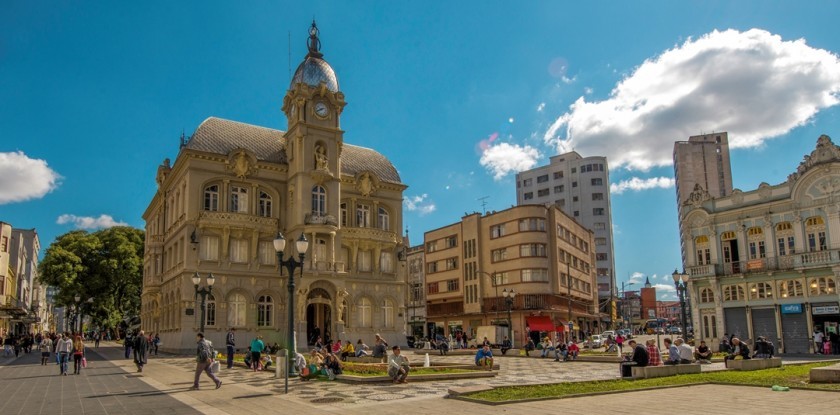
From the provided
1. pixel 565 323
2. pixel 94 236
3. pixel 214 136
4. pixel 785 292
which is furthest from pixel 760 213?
pixel 94 236

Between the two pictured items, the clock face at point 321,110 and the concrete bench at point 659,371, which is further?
the clock face at point 321,110

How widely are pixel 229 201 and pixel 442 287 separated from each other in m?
35.8

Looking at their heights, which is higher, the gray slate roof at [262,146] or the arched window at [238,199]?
the gray slate roof at [262,146]

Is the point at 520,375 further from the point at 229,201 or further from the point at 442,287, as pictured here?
the point at 442,287

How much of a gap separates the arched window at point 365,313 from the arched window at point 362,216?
6.14 m

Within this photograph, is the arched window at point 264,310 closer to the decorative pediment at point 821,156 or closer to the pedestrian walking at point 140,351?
the pedestrian walking at point 140,351

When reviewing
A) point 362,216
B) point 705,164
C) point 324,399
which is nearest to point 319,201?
point 362,216

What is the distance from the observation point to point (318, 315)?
5053cm

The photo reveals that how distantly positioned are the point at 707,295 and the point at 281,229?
3204 cm

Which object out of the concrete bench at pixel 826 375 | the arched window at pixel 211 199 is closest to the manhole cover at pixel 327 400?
the concrete bench at pixel 826 375

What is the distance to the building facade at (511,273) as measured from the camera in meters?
65.9

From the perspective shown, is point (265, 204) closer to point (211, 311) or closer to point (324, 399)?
point (211, 311)

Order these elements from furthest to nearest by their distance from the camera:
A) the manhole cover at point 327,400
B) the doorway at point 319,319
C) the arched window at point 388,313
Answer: the arched window at point 388,313 < the doorway at point 319,319 < the manhole cover at point 327,400

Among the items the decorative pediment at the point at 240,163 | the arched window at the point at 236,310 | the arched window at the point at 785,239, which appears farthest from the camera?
the decorative pediment at the point at 240,163
